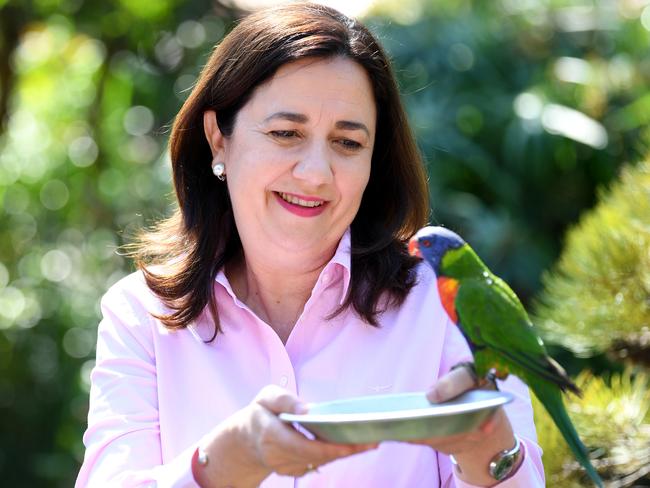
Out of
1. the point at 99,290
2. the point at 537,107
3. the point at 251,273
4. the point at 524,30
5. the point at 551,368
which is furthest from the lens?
the point at 99,290

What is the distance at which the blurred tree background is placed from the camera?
465 cm

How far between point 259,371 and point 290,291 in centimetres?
22

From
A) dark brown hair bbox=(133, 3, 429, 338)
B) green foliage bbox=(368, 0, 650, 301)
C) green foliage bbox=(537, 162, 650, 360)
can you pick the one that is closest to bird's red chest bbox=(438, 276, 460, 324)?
dark brown hair bbox=(133, 3, 429, 338)

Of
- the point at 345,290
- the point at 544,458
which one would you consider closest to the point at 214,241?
the point at 345,290

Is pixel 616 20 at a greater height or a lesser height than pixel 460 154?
greater

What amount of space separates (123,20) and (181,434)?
4665 millimetres

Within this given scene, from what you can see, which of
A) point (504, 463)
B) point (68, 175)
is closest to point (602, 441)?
point (504, 463)

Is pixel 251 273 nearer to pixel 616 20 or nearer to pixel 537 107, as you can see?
pixel 537 107

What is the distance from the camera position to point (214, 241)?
2.36 meters

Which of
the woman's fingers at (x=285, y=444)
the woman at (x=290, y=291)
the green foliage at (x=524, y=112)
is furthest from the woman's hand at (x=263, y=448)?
the green foliage at (x=524, y=112)

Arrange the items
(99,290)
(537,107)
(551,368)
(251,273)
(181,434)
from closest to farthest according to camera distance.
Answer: (551,368), (181,434), (251,273), (537,107), (99,290)

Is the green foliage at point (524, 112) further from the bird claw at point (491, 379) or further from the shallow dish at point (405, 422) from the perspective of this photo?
the shallow dish at point (405, 422)

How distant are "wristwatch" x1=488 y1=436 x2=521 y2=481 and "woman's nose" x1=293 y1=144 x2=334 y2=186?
668 mm

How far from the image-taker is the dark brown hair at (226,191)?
215cm
